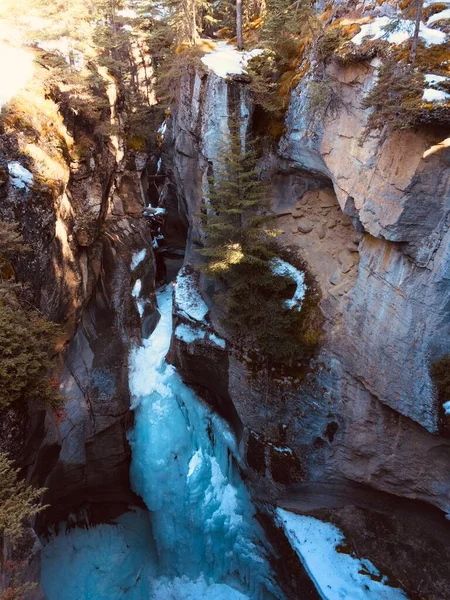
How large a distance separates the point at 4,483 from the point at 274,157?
12.8 meters

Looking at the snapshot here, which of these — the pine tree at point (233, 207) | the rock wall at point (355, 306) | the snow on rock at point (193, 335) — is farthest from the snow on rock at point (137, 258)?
the pine tree at point (233, 207)

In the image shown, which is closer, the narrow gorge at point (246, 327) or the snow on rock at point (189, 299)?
the narrow gorge at point (246, 327)

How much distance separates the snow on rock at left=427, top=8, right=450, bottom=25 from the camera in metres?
10.1

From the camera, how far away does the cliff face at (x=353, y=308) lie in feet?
31.8

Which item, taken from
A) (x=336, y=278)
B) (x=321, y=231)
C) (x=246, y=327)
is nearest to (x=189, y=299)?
(x=246, y=327)

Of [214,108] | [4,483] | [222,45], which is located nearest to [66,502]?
[4,483]

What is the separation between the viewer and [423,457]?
1134 centimetres

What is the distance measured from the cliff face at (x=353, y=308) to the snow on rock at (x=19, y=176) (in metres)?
7.03

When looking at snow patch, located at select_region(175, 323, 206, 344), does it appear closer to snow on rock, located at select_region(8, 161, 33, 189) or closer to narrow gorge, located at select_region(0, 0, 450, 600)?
narrow gorge, located at select_region(0, 0, 450, 600)

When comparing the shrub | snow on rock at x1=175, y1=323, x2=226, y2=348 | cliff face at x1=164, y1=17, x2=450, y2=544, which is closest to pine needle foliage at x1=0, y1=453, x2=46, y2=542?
cliff face at x1=164, y1=17, x2=450, y2=544

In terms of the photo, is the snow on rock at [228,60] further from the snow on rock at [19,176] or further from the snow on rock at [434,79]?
the snow on rock at [19,176]

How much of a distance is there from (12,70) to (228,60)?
8040mm

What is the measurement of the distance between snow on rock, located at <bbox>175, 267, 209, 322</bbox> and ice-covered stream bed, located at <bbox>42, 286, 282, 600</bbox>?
10.1 feet

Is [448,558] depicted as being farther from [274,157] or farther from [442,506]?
[274,157]
